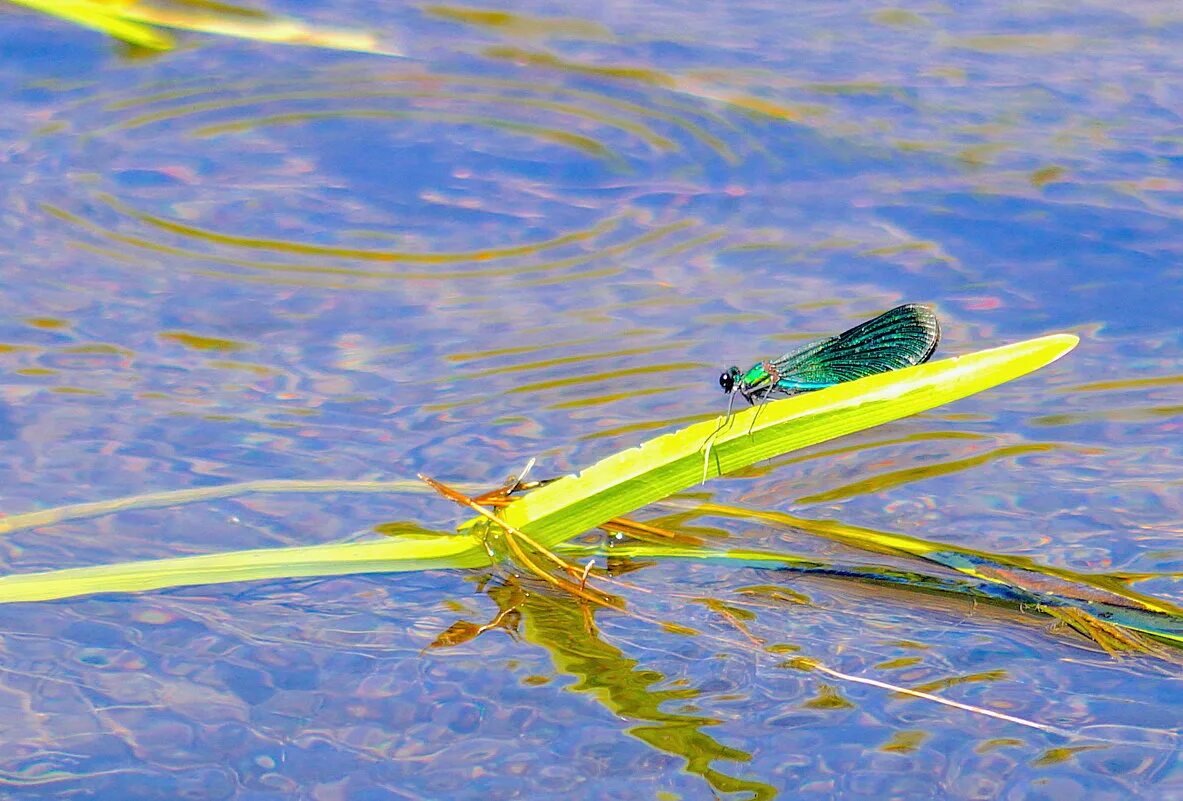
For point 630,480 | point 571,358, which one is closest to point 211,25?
point 571,358

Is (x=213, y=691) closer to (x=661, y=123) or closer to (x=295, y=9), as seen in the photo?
(x=661, y=123)

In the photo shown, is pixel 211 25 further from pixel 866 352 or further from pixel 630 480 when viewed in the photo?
pixel 630 480

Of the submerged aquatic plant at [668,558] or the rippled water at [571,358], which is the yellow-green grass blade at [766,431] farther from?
the rippled water at [571,358]

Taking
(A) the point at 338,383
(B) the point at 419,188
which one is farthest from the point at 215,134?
(A) the point at 338,383

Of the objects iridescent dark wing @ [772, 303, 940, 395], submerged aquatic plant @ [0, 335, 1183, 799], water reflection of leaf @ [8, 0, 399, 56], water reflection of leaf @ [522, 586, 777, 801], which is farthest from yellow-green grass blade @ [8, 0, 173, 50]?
water reflection of leaf @ [522, 586, 777, 801]

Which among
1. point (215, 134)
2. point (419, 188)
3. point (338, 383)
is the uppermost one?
point (215, 134)

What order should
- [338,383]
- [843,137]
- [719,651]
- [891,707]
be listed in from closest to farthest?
[891,707] → [719,651] → [338,383] → [843,137]

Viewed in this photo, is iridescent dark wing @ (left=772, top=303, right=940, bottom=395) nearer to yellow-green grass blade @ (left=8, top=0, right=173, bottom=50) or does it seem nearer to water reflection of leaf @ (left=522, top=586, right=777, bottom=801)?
water reflection of leaf @ (left=522, top=586, right=777, bottom=801)

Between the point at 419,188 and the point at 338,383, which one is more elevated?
the point at 419,188
